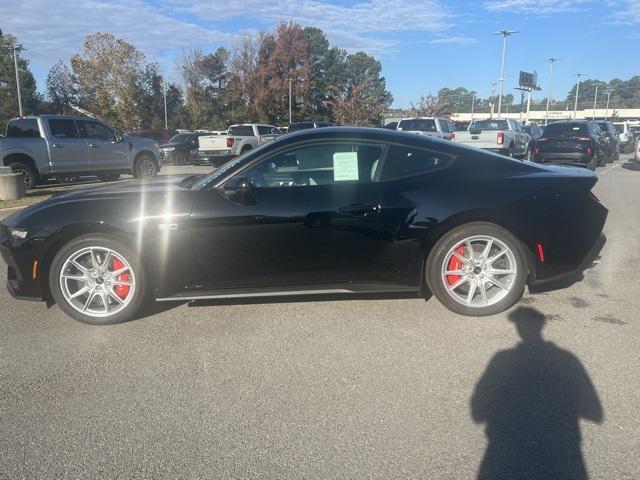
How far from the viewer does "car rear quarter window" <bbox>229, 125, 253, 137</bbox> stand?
73.4 ft

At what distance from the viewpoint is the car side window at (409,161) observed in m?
4.20

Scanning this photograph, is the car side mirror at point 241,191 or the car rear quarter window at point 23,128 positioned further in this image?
the car rear quarter window at point 23,128

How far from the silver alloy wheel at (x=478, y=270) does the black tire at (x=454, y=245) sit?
25 mm

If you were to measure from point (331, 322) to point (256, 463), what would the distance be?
177 cm

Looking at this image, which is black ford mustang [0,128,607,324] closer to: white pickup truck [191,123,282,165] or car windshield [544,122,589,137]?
car windshield [544,122,589,137]

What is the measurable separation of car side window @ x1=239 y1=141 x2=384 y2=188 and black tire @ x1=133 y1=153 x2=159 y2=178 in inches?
456

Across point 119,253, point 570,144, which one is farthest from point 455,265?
point 570,144

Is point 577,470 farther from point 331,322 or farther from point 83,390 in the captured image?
point 83,390

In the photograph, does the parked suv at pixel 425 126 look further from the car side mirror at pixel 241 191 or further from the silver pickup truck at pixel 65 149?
the car side mirror at pixel 241 191

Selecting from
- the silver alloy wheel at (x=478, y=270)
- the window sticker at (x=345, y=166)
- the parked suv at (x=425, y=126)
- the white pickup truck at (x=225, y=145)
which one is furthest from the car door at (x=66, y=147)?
the silver alloy wheel at (x=478, y=270)

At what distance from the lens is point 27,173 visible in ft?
40.8

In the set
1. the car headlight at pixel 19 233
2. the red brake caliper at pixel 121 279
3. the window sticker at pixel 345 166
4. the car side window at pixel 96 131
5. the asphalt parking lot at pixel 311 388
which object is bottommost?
the asphalt parking lot at pixel 311 388

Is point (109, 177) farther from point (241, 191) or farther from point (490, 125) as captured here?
point (490, 125)

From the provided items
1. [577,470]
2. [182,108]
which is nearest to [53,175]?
[577,470]
